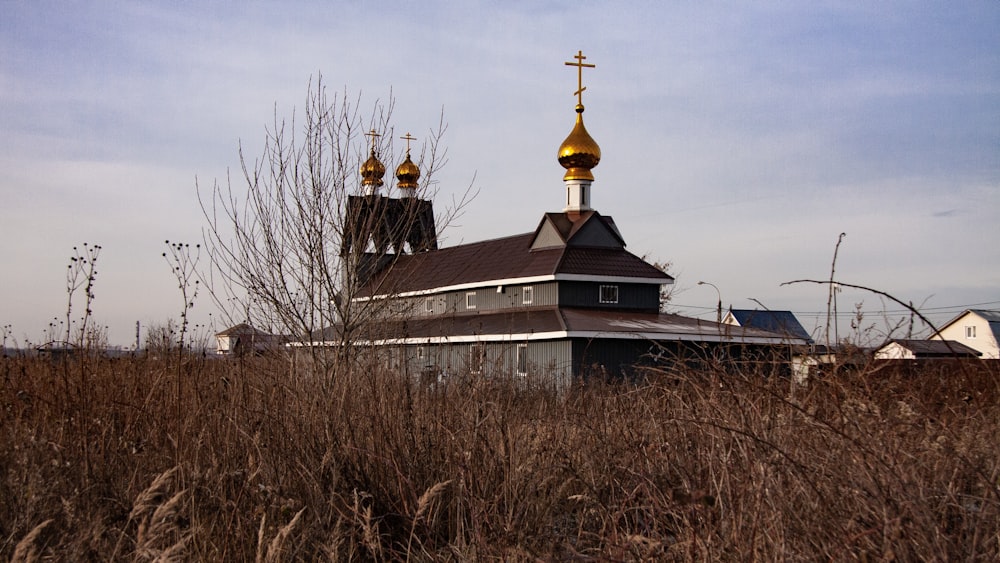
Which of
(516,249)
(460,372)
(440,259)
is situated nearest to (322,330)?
(460,372)

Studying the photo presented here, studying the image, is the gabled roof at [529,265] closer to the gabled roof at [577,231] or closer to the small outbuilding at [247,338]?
the gabled roof at [577,231]

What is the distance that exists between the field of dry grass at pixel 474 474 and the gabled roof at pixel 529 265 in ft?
72.4

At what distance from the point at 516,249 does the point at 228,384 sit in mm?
29379

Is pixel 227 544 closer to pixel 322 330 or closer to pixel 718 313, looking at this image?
pixel 718 313

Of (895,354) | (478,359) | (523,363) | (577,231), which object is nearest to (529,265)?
(577,231)

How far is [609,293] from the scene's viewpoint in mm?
32719

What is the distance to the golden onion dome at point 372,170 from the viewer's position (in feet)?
43.4

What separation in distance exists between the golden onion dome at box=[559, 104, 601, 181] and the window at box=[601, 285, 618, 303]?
18.3ft

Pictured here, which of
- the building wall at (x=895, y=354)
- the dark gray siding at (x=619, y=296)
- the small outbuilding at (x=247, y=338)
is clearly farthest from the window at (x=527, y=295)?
the building wall at (x=895, y=354)

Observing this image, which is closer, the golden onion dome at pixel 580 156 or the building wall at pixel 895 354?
the building wall at pixel 895 354

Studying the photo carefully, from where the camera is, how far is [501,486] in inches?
213

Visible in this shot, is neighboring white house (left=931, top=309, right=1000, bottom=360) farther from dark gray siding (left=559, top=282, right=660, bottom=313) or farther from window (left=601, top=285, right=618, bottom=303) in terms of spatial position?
window (left=601, top=285, right=618, bottom=303)

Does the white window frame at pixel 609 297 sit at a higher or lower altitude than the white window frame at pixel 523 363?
higher

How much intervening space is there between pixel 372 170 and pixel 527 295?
793 inches
